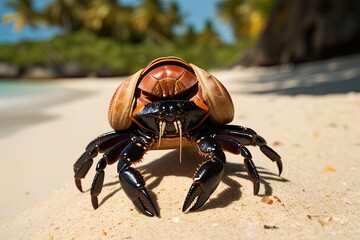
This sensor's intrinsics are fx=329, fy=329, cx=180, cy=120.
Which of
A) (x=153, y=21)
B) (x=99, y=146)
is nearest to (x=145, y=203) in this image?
(x=99, y=146)

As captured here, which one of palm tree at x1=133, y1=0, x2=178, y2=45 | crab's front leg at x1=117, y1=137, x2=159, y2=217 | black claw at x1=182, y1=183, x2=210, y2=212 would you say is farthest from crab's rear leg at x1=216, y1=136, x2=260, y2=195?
palm tree at x1=133, y1=0, x2=178, y2=45

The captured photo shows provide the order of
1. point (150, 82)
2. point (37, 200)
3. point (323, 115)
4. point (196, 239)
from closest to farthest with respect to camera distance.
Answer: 1. point (196, 239)
2. point (150, 82)
3. point (37, 200)
4. point (323, 115)

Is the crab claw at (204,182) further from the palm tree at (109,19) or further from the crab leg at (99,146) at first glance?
the palm tree at (109,19)

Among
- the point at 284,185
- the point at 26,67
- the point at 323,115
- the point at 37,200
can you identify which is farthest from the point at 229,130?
the point at 26,67

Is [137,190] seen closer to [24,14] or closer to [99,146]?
[99,146]

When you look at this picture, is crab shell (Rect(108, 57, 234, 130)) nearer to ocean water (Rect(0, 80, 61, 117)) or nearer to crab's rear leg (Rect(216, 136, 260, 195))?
crab's rear leg (Rect(216, 136, 260, 195))

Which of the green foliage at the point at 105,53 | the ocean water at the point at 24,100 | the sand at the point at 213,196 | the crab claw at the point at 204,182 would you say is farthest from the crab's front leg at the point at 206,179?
the green foliage at the point at 105,53

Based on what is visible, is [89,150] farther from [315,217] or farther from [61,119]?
[61,119]
